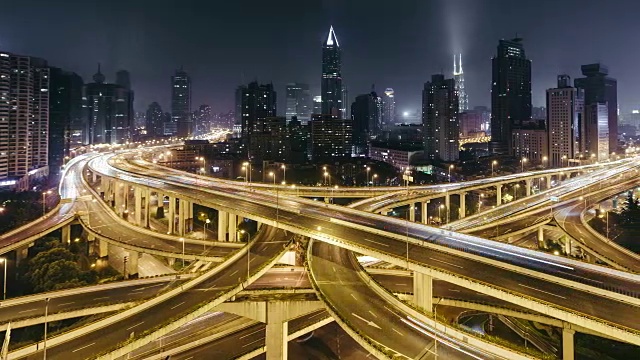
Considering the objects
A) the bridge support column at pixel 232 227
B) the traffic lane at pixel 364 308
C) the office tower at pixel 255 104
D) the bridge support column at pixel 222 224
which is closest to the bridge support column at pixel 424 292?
the traffic lane at pixel 364 308

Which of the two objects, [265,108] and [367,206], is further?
[265,108]

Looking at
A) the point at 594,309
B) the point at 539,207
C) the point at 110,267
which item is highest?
the point at 539,207

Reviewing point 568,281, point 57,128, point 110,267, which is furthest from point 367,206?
point 57,128

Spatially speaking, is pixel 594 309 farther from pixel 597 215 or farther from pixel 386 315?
pixel 597 215

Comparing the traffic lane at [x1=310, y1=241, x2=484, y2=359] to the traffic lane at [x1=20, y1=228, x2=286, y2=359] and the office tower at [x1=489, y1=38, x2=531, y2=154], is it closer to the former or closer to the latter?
the traffic lane at [x1=20, y1=228, x2=286, y2=359]

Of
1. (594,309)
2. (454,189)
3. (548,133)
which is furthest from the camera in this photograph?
(548,133)

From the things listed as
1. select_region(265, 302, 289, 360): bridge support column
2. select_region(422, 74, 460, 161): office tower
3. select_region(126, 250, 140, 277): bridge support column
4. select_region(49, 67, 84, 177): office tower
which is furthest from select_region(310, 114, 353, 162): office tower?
select_region(265, 302, 289, 360): bridge support column

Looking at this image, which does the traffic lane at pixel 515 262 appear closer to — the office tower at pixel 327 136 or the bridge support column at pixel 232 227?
the bridge support column at pixel 232 227
